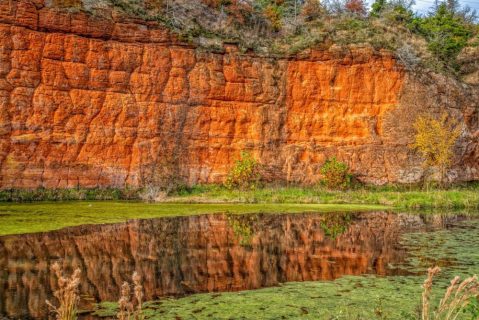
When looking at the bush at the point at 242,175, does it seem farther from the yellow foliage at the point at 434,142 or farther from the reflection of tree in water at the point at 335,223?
the yellow foliage at the point at 434,142

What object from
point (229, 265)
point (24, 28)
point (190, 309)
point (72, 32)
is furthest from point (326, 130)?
point (190, 309)

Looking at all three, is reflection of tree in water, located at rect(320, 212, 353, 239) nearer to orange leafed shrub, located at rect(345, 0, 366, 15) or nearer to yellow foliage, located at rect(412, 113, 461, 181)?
yellow foliage, located at rect(412, 113, 461, 181)

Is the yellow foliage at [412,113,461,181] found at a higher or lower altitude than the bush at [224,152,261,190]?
higher

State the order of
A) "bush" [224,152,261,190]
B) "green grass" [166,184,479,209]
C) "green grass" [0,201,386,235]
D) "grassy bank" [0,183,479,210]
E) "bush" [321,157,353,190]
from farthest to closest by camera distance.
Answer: "bush" [321,157,353,190] < "bush" [224,152,261,190] < "grassy bank" [0,183,479,210] < "green grass" [166,184,479,209] < "green grass" [0,201,386,235]

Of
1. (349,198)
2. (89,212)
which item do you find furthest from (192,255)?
(349,198)

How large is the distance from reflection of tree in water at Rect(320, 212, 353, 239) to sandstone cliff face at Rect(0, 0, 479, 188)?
15543 mm

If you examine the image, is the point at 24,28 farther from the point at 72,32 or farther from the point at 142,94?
the point at 142,94

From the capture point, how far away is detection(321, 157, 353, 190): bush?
36.0 meters

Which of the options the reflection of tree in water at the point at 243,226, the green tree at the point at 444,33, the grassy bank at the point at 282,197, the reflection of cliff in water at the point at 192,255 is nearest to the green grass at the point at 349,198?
the grassy bank at the point at 282,197

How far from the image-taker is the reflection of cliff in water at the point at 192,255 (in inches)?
405

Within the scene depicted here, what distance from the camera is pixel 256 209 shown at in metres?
25.0

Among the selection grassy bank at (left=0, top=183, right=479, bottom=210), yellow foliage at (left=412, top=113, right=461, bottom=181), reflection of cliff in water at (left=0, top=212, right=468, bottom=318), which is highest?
yellow foliage at (left=412, top=113, right=461, bottom=181)

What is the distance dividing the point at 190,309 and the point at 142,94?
29.4 metres

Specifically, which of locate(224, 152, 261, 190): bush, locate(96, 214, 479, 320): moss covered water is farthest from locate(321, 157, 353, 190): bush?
locate(96, 214, 479, 320): moss covered water
